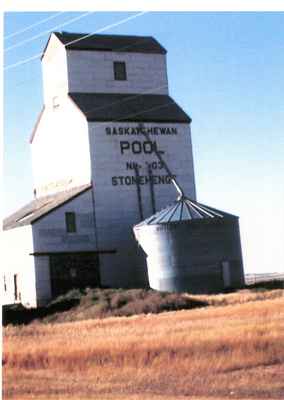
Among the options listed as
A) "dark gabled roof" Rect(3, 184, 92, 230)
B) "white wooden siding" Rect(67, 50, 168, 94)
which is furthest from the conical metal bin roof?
"white wooden siding" Rect(67, 50, 168, 94)

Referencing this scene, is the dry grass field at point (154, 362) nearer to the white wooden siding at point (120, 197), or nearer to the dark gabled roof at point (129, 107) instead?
the white wooden siding at point (120, 197)

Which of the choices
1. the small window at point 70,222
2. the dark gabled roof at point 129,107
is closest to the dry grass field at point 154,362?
the small window at point 70,222

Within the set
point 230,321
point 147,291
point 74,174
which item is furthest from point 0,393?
point 74,174

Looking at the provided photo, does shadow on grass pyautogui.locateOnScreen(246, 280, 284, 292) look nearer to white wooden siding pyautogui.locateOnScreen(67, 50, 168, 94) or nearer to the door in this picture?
the door

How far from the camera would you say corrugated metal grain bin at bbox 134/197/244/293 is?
3020 cm

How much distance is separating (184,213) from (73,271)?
17.0 ft

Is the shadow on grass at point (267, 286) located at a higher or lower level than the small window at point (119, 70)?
lower

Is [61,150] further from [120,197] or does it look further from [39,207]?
[120,197]

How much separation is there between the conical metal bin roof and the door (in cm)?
269

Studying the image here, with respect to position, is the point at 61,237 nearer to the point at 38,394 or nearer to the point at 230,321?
the point at 230,321

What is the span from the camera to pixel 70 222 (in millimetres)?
31391

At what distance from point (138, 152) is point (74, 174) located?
9.71 feet

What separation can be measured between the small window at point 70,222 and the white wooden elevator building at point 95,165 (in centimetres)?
4

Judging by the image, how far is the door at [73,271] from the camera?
30906mm
